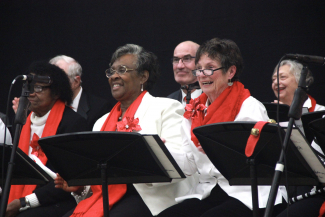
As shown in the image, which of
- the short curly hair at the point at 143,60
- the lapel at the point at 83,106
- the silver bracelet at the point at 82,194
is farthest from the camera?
the lapel at the point at 83,106

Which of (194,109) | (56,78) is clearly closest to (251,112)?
(194,109)

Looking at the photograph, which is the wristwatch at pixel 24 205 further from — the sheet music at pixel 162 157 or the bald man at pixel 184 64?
the bald man at pixel 184 64

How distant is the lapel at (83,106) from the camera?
479cm

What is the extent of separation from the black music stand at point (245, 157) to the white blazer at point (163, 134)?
2.15 ft

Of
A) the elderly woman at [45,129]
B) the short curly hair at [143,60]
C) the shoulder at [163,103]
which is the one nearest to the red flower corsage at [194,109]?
the shoulder at [163,103]

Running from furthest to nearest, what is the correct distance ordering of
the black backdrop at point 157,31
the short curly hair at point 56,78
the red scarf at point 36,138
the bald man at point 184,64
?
the bald man at point 184,64 < the black backdrop at point 157,31 < the short curly hair at point 56,78 < the red scarf at point 36,138

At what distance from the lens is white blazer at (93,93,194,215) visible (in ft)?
10.1

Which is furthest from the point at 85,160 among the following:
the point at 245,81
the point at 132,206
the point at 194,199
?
the point at 245,81

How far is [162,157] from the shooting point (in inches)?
96.7

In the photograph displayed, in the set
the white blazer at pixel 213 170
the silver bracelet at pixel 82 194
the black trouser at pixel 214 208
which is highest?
the white blazer at pixel 213 170

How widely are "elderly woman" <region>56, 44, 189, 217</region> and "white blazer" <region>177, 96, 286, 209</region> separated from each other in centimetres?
12

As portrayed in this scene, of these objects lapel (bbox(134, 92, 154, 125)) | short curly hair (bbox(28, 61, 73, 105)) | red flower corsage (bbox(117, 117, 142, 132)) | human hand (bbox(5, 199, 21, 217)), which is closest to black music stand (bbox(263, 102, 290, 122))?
lapel (bbox(134, 92, 154, 125))

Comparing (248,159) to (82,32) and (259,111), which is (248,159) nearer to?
(259,111)

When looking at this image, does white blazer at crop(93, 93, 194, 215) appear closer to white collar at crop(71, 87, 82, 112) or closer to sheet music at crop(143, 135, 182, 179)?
sheet music at crop(143, 135, 182, 179)
